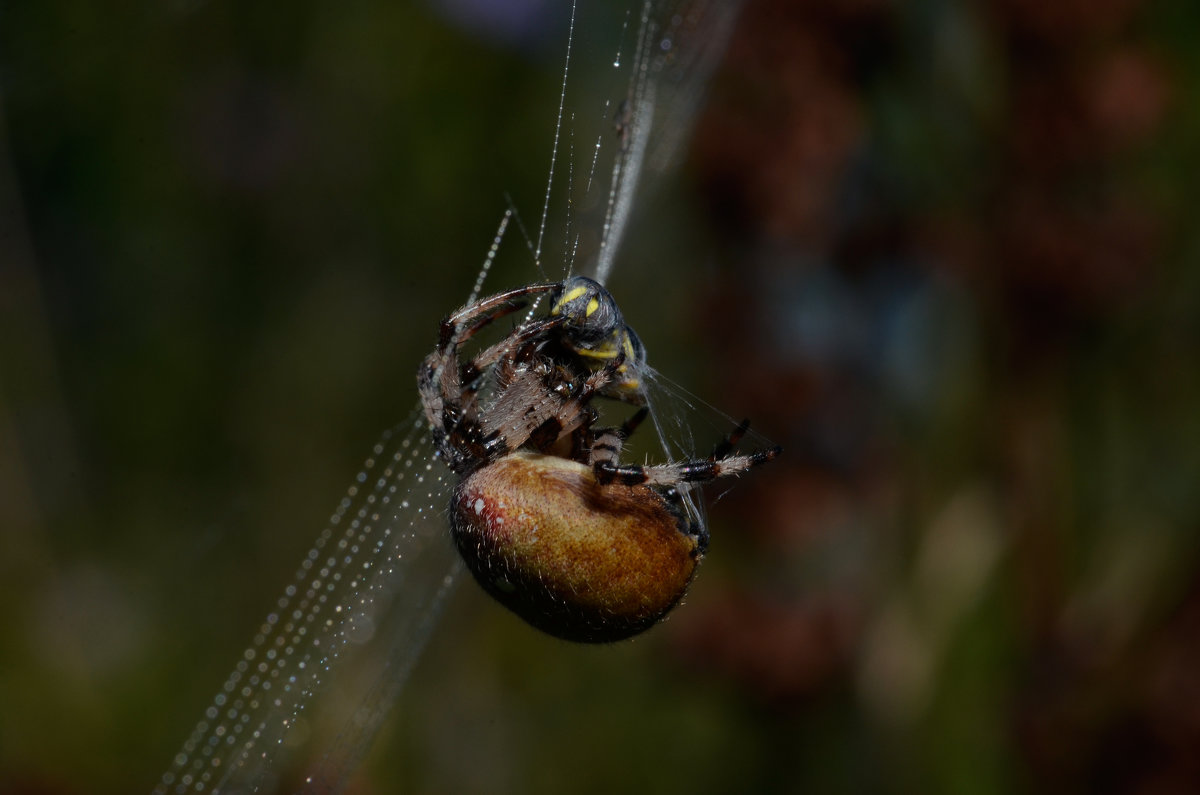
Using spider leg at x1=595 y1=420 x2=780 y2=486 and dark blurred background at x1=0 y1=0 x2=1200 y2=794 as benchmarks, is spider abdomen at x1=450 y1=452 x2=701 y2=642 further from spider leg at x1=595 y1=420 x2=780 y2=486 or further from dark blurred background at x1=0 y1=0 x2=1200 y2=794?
dark blurred background at x1=0 y1=0 x2=1200 y2=794

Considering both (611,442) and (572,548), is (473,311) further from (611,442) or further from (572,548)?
(572,548)

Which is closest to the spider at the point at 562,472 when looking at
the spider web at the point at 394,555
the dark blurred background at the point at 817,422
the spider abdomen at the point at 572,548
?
the spider abdomen at the point at 572,548

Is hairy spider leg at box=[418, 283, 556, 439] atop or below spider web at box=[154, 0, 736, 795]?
atop

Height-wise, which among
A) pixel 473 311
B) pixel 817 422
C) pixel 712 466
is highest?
pixel 473 311

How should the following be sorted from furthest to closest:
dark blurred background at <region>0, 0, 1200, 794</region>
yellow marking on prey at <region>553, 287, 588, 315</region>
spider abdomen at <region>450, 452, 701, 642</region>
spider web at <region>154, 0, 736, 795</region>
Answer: dark blurred background at <region>0, 0, 1200, 794</region>
spider web at <region>154, 0, 736, 795</region>
yellow marking on prey at <region>553, 287, 588, 315</region>
spider abdomen at <region>450, 452, 701, 642</region>

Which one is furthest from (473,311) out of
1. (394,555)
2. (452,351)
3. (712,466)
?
(394,555)

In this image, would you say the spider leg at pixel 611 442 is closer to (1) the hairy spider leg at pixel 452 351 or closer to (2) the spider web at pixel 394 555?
(2) the spider web at pixel 394 555

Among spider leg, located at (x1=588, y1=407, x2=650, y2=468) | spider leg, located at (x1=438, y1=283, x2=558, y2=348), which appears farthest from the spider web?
spider leg, located at (x1=438, y1=283, x2=558, y2=348)
